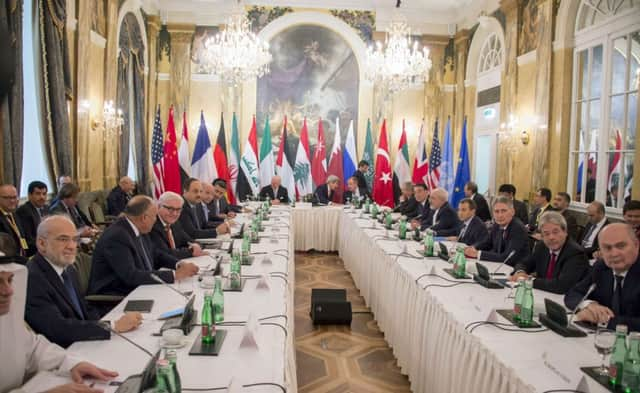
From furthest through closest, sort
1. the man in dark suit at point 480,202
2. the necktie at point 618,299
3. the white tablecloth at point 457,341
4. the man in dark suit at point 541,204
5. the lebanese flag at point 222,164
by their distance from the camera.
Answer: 1. the lebanese flag at point 222,164
2. the man in dark suit at point 480,202
3. the man in dark suit at point 541,204
4. the necktie at point 618,299
5. the white tablecloth at point 457,341

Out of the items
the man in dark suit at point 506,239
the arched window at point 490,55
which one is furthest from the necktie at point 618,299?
the arched window at point 490,55

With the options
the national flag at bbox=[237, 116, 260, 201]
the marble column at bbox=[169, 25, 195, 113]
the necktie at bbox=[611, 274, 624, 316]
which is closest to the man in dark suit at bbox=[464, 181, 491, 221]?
the national flag at bbox=[237, 116, 260, 201]

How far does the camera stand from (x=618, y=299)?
2740 millimetres

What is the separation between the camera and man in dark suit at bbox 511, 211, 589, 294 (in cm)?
331

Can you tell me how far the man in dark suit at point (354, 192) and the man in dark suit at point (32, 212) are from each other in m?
5.27

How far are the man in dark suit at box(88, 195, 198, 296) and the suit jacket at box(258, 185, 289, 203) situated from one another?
610 centimetres

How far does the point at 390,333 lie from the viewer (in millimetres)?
4418

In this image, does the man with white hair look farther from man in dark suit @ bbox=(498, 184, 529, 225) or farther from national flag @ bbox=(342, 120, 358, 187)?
national flag @ bbox=(342, 120, 358, 187)

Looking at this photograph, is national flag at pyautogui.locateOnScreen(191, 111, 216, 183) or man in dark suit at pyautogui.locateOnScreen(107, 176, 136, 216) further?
national flag at pyautogui.locateOnScreen(191, 111, 216, 183)

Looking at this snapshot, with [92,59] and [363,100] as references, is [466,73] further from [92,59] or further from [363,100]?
[92,59]

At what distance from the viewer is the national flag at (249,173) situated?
407 inches

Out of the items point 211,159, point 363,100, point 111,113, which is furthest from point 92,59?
point 363,100

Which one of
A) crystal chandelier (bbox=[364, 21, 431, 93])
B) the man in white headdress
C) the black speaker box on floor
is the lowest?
the black speaker box on floor

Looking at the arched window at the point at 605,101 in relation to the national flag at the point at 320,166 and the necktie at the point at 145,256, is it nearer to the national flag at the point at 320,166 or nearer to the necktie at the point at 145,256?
the national flag at the point at 320,166
